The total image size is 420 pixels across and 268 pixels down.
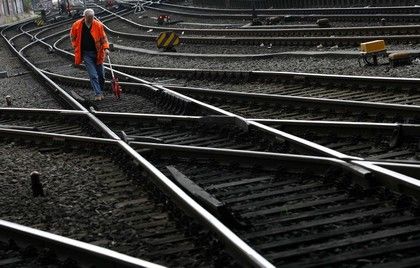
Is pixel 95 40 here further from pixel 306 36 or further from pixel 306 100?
pixel 306 36

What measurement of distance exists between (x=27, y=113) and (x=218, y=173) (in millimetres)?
6056

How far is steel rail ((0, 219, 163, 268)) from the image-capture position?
4806 mm

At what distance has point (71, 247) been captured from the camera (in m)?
5.24

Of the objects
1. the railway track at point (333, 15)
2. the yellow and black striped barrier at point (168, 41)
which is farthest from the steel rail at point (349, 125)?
the yellow and black striped barrier at point (168, 41)

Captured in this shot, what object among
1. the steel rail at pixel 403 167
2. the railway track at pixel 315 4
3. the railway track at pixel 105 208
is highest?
the steel rail at pixel 403 167

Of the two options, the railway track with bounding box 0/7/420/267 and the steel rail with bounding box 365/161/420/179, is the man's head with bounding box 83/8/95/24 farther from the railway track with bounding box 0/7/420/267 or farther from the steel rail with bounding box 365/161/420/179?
the steel rail with bounding box 365/161/420/179

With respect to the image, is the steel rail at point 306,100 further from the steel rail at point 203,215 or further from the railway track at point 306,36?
the railway track at point 306,36

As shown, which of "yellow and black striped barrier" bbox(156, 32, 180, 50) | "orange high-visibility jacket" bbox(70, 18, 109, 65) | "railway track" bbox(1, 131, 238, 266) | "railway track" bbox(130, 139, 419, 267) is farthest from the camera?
"yellow and black striped barrier" bbox(156, 32, 180, 50)

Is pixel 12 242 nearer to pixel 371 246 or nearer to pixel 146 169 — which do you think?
pixel 146 169

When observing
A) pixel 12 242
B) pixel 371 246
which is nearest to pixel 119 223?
pixel 12 242

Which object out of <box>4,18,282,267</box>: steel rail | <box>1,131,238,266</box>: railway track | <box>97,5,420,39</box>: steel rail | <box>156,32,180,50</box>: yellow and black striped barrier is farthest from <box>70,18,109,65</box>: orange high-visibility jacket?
<box>156,32,180,50</box>: yellow and black striped barrier

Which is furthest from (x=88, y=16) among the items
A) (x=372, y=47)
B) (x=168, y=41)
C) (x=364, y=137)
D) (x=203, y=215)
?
(x=203, y=215)

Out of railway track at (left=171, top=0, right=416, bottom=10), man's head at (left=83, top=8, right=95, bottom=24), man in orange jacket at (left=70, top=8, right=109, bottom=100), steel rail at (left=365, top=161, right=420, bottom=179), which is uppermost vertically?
man's head at (left=83, top=8, right=95, bottom=24)

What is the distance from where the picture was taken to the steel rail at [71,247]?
4.81 metres
